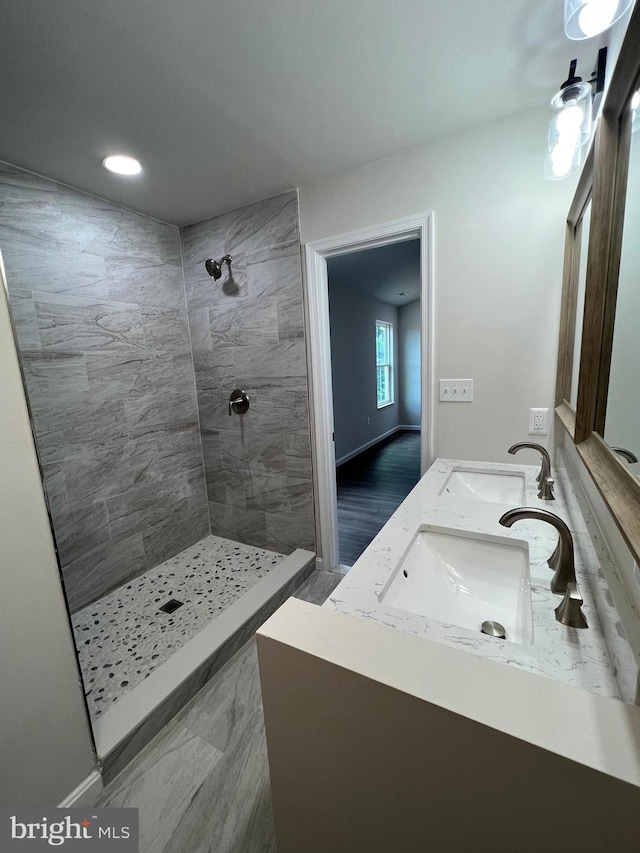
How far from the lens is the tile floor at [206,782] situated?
1.11 metres

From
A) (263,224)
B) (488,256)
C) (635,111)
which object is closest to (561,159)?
(488,256)

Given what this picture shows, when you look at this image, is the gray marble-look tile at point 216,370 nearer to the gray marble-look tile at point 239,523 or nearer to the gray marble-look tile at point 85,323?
the gray marble-look tile at point 85,323

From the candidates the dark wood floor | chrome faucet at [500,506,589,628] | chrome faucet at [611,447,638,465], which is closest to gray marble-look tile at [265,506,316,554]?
the dark wood floor

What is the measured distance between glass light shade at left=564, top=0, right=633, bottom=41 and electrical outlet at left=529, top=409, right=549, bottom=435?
125 centimetres

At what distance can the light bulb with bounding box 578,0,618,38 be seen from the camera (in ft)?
2.74

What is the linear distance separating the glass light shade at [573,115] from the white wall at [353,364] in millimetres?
3111

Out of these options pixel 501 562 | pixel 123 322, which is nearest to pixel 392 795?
pixel 501 562

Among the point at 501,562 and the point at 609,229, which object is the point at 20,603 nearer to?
the point at 501,562

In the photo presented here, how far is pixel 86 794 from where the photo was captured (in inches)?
46.2

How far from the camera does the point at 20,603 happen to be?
3.21 feet

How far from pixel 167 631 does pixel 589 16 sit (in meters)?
2.81

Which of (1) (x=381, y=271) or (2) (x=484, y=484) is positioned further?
(1) (x=381, y=271)

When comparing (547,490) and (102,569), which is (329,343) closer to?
(547,490)

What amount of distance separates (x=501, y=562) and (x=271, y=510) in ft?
5.94
